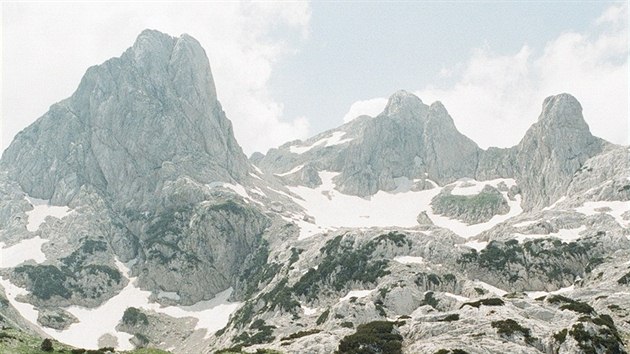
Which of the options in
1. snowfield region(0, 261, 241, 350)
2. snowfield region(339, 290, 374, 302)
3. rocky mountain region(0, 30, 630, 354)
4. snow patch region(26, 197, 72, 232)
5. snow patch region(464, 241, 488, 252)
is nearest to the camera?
rocky mountain region(0, 30, 630, 354)

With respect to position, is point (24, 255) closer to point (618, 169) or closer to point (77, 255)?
point (77, 255)

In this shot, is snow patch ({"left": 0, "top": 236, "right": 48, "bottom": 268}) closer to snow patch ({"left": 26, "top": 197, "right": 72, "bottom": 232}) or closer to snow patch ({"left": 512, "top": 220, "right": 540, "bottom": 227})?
snow patch ({"left": 26, "top": 197, "right": 72, "bottom": 232})

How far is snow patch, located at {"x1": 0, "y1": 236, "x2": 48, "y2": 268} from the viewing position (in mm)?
171125

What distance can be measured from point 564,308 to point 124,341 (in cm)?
11892

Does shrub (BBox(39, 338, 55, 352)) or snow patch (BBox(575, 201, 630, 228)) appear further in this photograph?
snow patch (BBox(575, 201, 630, 228))

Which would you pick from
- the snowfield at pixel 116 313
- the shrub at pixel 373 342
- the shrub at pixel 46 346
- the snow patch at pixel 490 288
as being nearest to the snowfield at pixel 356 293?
the snow patch at pixel 490 288

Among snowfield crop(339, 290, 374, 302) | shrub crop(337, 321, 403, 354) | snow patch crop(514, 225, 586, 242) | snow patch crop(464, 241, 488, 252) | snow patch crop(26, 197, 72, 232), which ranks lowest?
shrub crop(337, 321, 403, 354)

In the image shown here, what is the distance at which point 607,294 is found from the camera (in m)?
86.4

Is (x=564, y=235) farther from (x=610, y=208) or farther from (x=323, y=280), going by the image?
(x=323, y=280)

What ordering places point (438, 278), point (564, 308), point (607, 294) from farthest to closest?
point (438, 278)
point (607, 294)
point (564, 308)

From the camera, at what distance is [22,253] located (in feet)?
579

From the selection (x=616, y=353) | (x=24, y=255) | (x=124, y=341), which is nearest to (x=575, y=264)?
(x=616, y=353)

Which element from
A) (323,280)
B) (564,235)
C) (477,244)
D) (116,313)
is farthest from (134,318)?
(564,235)

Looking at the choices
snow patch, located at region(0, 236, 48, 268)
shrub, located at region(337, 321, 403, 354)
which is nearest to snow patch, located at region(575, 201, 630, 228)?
shrub, located at region(337, 321, 403, 354)
